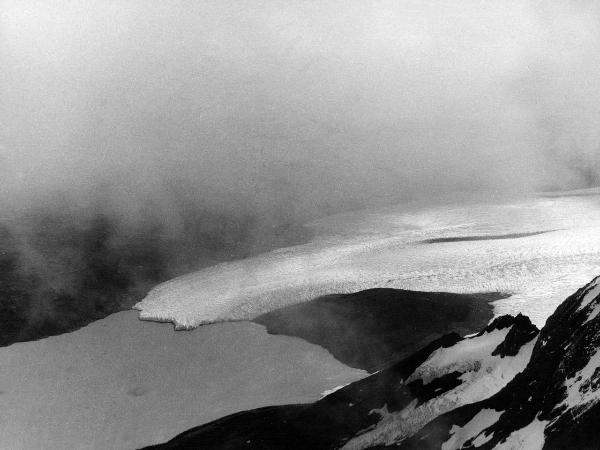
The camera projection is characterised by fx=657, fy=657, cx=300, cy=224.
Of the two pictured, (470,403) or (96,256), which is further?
(96,256)

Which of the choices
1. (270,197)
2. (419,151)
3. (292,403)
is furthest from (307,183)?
(292,403)

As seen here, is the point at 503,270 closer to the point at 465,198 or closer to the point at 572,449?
the point at 572,449

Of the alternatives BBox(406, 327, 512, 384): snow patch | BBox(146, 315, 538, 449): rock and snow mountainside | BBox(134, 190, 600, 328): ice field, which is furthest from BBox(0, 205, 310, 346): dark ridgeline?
BBox(406, 327, 512, 384): snow patch

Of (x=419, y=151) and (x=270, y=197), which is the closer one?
(x=270, y=197)

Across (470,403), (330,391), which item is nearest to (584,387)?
(470,403)

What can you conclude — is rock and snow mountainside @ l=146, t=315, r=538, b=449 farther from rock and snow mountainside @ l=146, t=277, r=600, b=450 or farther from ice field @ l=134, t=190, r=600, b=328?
ice field @ l=134, t=190, r=600, b=328

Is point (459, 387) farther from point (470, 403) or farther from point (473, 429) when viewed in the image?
point (473, 429)

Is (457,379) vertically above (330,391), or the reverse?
(457,379)
